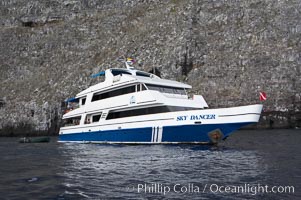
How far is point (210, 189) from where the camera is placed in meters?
10.7

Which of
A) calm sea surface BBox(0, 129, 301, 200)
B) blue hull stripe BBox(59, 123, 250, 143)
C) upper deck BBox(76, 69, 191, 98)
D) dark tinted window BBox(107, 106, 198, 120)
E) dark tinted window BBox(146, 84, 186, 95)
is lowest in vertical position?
calm sea surface BBox(0, 129, 301, 200)

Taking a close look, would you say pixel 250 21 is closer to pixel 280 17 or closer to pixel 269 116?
pixel 280 17

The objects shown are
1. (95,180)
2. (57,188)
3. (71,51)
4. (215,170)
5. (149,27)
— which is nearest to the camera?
(57,188)

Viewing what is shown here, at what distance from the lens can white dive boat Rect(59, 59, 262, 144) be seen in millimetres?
23656

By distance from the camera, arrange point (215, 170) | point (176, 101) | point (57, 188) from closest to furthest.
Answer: point (57, 188) < point (215, 170) < point (176, 101)

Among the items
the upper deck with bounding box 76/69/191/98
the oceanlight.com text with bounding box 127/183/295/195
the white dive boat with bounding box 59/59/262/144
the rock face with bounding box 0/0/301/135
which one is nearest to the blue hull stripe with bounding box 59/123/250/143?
the white dive boat with bounding box 59/59/262/144

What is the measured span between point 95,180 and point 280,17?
206 ft

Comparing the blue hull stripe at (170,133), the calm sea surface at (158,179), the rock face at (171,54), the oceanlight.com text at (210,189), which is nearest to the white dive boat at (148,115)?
the blue hull stripe at (170,133)

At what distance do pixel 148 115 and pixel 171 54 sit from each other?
136ft

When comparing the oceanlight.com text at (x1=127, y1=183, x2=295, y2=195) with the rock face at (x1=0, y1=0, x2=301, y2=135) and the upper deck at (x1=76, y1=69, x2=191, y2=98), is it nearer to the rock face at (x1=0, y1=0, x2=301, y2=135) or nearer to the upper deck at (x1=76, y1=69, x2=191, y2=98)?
the upper deck at (x1=76, y1=69, x2=191, y2=98)

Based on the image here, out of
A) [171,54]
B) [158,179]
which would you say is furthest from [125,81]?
[171,54]

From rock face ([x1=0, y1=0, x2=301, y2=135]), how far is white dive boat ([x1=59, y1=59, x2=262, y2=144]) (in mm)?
32443

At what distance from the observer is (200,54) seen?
6594 centimetres

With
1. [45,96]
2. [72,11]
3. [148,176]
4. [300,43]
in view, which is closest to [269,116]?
[300,43]
